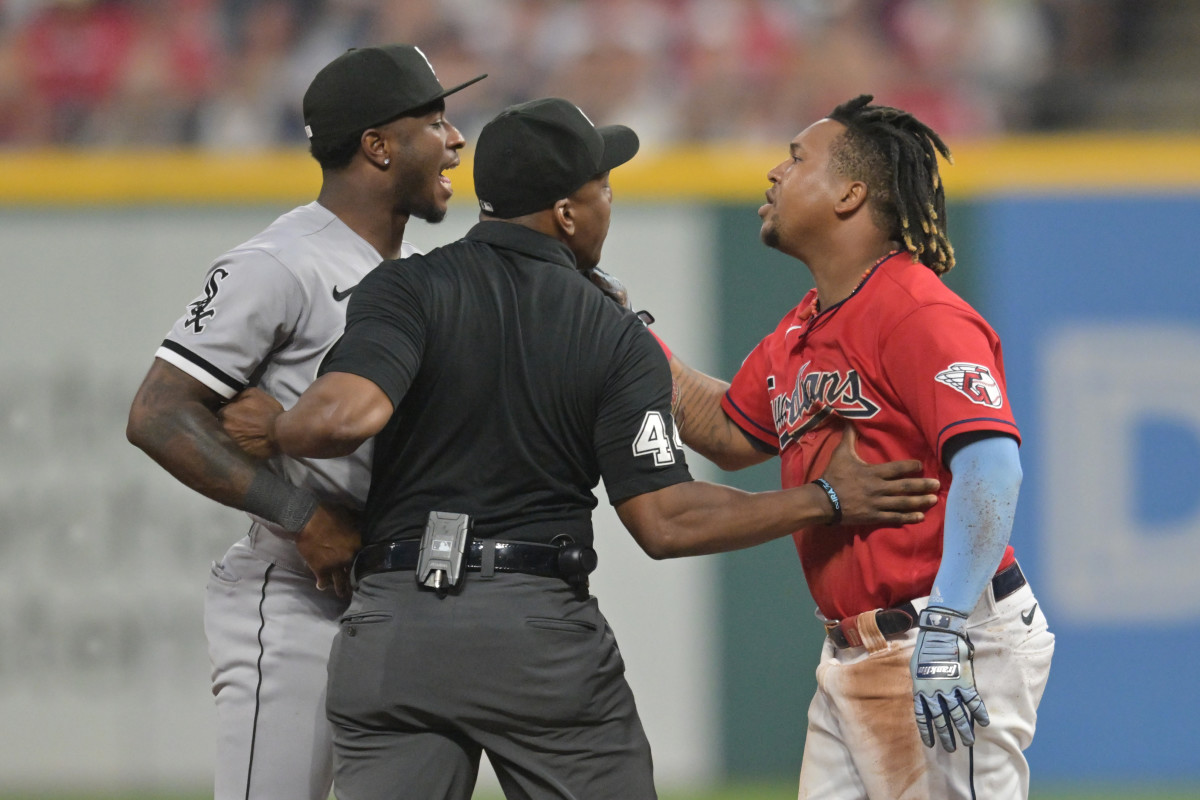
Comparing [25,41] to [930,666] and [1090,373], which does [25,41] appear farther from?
[930,666]

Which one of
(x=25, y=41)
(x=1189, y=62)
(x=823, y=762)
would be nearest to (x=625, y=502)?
(x=823, y=762)

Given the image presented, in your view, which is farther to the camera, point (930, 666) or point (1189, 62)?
point (1189, 62)

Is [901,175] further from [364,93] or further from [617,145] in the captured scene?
[364,93]

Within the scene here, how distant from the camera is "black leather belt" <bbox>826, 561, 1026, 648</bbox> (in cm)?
314

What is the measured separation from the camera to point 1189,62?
31.0 ft

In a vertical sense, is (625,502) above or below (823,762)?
above

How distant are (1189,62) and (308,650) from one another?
8101 mm

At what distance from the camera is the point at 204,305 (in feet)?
10.5

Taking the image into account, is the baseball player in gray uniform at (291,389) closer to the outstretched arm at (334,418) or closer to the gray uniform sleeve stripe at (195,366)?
the gray uniform sleeve stripe at (195,366)

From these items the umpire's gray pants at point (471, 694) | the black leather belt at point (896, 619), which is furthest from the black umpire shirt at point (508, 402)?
the black leather belt at point (896, 619)

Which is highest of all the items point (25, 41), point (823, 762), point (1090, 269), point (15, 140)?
point (25, 41)

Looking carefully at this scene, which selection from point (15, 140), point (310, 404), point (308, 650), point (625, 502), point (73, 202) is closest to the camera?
point (310, 404)

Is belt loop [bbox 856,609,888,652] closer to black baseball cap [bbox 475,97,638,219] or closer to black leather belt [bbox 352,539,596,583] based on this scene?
black leather belt [bbox 352,539,596,583]

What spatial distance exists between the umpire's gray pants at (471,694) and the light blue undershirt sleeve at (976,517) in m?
0.74
